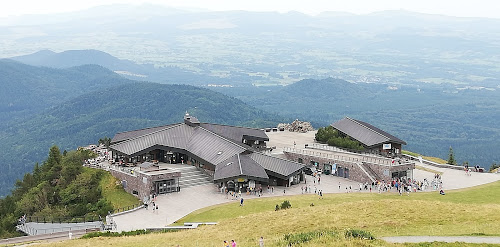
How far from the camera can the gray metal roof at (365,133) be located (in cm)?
9881

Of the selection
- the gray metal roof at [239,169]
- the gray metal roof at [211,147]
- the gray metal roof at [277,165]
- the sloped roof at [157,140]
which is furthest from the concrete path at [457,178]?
the sloped roof at [157,140]

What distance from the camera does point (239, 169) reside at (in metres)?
78.2

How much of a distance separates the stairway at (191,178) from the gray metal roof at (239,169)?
12.2 feet

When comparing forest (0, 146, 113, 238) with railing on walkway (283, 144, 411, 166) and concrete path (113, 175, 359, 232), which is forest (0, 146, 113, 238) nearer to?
concrete path (113, 175, 359, 232)

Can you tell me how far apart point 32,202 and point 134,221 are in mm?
20304

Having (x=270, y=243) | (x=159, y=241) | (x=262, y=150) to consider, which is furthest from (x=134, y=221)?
(x=262, y=150)

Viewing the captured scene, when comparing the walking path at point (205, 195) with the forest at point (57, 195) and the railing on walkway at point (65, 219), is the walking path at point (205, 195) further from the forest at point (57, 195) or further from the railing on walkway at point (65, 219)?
the forest at point (57, 195)

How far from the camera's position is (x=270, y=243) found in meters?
42.2

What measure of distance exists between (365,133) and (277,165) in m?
27.8

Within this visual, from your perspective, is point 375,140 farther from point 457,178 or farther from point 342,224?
point 342,224

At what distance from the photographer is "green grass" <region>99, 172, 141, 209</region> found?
76550 millimetres

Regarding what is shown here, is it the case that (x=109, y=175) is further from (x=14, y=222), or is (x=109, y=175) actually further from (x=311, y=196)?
(x=311, y=196)

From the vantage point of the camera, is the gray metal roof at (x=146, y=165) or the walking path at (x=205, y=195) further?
the gray metal roof at (x=146, y=165)

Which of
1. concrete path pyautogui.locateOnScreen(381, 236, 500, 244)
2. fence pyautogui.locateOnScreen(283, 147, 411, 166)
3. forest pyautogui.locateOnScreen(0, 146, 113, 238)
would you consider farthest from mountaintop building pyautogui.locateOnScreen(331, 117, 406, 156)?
concrete path pyautogui.locateOnScreen(381, 236, 500, 244)
